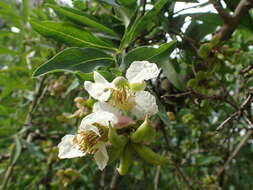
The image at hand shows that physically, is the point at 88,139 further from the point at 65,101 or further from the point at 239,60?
the point at 65,101

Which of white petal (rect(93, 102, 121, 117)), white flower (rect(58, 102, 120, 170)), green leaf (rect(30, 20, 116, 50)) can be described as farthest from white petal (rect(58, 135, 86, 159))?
green leaf (rect(30, 20, 116, 50))

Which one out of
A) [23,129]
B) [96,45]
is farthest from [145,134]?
[23,129]

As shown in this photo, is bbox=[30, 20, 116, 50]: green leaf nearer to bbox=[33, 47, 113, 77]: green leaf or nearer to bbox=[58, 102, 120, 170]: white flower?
bbox=[33, 47, 113, 77]: green leaf

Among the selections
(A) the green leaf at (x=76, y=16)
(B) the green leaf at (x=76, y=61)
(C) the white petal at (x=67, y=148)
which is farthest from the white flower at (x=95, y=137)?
(A) the green leaf at (x=76, y=16)

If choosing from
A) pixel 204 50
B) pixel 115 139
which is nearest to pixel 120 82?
pixel 115 139

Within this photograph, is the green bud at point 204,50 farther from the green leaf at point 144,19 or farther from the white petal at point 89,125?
the white petal at point 89,125

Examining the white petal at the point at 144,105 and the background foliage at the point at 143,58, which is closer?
the white petal at the point at 144,105
